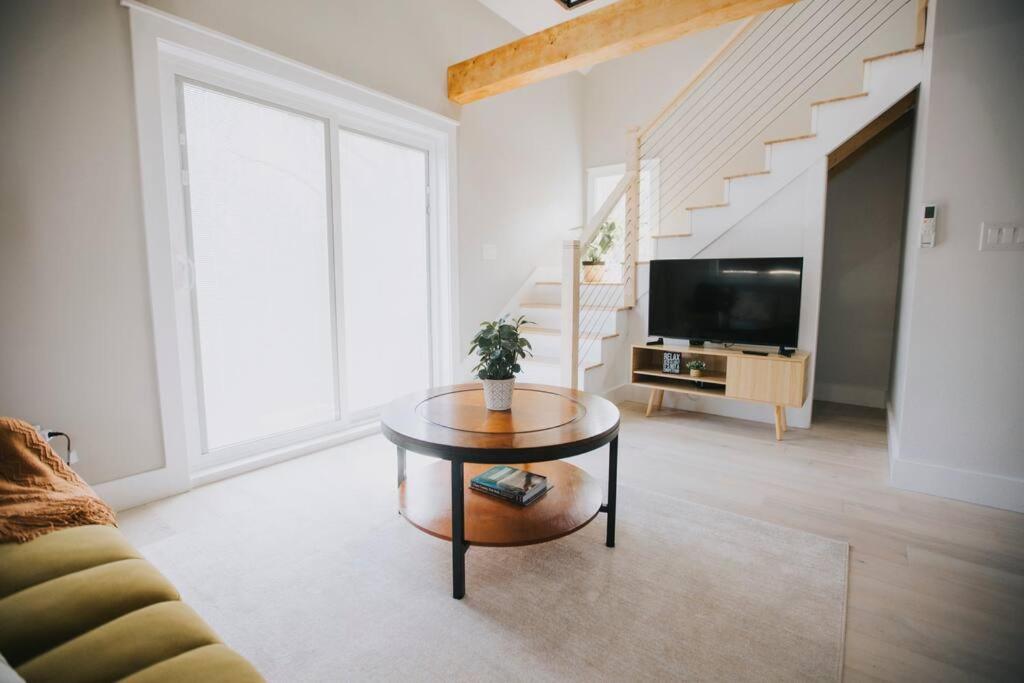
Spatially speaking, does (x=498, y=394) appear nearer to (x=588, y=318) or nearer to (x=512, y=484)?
(x=512, y=484)

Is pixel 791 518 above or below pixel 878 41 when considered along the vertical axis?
below

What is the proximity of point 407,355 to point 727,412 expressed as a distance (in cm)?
251

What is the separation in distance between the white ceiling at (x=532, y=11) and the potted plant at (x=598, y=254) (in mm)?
1710

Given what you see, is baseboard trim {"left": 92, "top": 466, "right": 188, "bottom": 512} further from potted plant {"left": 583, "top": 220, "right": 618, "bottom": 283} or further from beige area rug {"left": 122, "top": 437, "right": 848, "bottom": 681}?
potted plant {"left": 583, "top": 220, "right": 618, "bottom": 283}

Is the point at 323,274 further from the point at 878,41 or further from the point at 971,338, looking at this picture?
the point at 878,41

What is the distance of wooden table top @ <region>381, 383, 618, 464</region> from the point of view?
62.2 inches

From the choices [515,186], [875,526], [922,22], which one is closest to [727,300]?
[875,526]

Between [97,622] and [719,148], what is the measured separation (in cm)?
518

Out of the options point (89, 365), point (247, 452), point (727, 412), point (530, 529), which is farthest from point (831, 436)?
point (89, 365)

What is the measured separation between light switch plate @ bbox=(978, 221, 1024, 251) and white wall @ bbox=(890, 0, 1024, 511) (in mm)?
25

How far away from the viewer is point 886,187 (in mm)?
3848

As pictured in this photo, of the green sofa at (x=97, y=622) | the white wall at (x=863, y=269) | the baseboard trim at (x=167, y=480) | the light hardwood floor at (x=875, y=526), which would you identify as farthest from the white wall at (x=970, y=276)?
the baseboard trim at (x=167, y=480)

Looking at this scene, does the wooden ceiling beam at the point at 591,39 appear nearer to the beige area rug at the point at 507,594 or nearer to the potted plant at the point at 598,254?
the potted plant at the point at 598,254

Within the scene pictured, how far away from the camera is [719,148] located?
4648 millimetres
